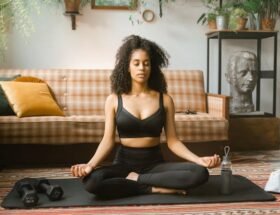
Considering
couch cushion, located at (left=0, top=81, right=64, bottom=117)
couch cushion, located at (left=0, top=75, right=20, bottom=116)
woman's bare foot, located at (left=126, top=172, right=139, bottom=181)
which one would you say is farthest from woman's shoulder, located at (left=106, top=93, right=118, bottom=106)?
couch cushion, located at (left=0, top=75, right=20, bottom=116)

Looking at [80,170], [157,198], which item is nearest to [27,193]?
[80,170]

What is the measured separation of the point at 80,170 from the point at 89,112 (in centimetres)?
161

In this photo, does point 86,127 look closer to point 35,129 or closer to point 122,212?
point 35,129

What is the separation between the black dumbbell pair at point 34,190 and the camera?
212 cm

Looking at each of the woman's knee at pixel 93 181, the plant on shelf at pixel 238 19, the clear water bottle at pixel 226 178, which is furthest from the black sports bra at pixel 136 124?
the plant on shelf at pixel 238 19

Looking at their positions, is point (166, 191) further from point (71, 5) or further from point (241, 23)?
point (71, 5)

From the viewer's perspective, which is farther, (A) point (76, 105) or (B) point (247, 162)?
(A) point (76, 105)

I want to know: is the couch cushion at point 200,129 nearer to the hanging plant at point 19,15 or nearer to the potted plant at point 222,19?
the potted plant at point 222,19

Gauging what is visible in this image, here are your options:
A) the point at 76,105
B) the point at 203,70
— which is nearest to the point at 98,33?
the point at 76,105

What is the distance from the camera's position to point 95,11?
13.2 feet

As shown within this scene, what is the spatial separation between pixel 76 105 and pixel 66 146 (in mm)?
578

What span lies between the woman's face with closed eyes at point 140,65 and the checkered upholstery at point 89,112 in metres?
0.87

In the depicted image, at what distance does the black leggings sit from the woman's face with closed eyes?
15.6 inches

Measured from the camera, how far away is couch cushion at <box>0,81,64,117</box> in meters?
3.16
